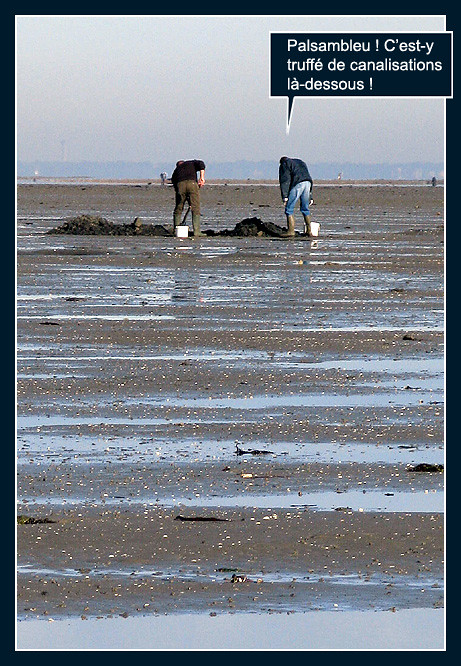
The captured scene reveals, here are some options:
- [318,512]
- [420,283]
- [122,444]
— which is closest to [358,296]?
[420,283]

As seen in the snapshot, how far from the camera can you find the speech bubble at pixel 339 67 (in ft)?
35.7

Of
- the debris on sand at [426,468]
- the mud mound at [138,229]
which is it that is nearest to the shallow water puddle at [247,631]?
the debris on sand at [426,468]

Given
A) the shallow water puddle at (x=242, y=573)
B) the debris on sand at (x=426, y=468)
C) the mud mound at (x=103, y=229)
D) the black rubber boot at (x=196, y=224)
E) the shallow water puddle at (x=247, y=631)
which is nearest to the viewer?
the shallow water puddle at (x=247, y=631)

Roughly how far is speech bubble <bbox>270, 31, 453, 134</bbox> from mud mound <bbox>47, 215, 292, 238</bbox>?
25.1 m

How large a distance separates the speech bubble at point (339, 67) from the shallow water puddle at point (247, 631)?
4058mm

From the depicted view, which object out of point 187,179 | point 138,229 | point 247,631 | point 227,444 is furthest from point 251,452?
point 138,229

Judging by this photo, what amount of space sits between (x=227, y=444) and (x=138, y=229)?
2576 cm

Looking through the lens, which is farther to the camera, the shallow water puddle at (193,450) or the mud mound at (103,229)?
the mud mound at (103,229)

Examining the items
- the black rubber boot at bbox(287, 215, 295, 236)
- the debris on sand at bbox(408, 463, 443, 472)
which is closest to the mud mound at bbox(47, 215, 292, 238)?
the black rubber boot at bbox(287, 215, 295, 236)

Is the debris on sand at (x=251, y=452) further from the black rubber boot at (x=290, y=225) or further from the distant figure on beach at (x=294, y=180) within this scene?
the black rubber boot at (x=290, y=225)

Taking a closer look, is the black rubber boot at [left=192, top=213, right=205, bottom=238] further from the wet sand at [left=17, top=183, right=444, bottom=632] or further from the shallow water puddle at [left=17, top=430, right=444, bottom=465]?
the shallow water puddle at [left=17, top=430, right=444, bottom=465]

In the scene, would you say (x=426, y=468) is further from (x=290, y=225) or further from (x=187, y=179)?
(x=290, y=225)

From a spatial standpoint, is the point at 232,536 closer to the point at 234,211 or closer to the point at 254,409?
the point at 254,409

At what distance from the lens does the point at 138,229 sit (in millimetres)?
37188
